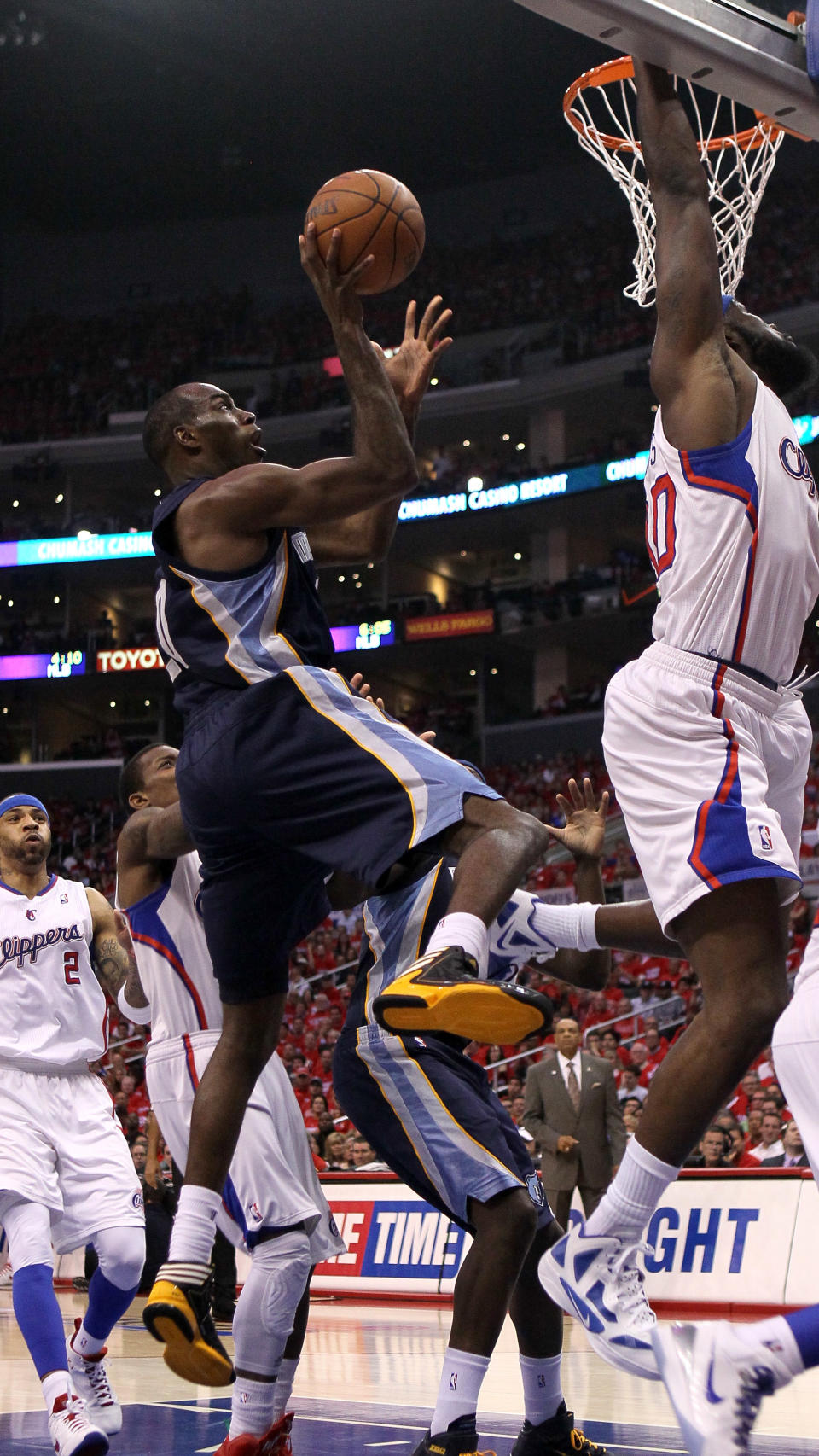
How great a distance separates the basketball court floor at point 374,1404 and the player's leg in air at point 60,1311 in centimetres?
20

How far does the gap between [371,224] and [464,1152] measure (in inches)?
107

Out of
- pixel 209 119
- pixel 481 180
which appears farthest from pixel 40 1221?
pixel 481 180

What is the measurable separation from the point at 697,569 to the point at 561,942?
135 cm

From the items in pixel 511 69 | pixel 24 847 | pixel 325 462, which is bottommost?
pixel 24 847

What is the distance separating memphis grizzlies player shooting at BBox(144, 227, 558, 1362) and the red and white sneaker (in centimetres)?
78

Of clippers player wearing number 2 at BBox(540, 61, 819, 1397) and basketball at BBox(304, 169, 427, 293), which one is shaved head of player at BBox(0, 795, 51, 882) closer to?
basketball at BBox(304, 169, 427, 293)

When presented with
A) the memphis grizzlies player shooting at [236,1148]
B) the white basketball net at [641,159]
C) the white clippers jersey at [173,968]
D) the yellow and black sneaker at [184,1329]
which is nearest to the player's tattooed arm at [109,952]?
the memphis grizzlies player shooting at [236,1148]

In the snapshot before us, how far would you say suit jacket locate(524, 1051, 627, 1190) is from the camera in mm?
11773

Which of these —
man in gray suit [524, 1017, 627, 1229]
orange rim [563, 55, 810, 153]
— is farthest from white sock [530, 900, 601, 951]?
man in gray suit [524, 1017, 627, 1229]

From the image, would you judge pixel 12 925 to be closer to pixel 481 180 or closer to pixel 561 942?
pixel 561 942

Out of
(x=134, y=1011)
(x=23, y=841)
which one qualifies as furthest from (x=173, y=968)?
(x=23, y=841)

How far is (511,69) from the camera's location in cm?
3341

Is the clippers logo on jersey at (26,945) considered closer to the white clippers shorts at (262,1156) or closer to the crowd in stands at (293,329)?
the white clippers shorts at (262,1156)

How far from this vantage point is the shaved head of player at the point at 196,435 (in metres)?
4.52
